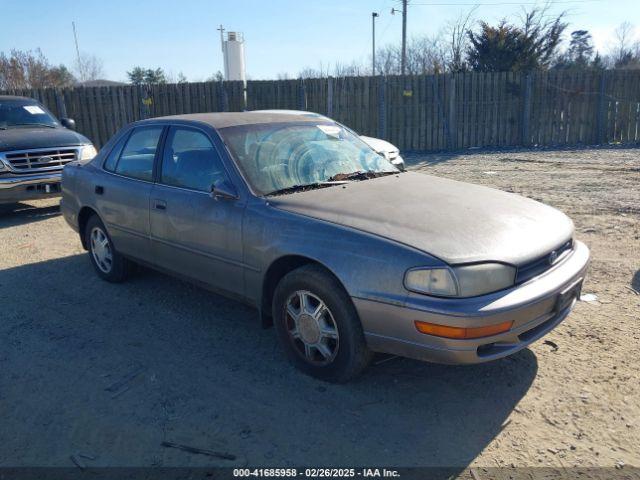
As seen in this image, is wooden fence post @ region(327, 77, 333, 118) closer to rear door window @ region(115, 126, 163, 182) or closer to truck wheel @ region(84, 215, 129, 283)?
truck wheel @ region(84, 215, 129, 283)

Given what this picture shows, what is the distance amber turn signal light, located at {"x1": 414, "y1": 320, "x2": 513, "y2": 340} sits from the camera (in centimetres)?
279

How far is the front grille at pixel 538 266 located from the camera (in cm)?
303

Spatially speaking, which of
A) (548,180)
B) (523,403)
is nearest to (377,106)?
(548,180)

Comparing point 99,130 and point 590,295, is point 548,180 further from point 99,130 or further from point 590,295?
point 99,130

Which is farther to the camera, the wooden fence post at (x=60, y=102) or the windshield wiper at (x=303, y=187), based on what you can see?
the wooden fence post at (x=60, y=102)

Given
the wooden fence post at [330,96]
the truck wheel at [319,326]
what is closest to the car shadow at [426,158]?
the wooden fence post at [330,96]

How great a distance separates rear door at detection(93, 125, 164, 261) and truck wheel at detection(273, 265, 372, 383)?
1.73 meters

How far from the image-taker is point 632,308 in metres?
4.36

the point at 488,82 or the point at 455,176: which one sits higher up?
the point at 488,82

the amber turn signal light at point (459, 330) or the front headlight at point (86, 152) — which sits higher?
the front headlight at point (86, 152)

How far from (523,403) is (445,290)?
938 mm

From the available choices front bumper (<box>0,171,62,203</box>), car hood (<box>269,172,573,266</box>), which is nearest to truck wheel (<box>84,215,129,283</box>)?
car hood (<box>269,172,573,266</box>)

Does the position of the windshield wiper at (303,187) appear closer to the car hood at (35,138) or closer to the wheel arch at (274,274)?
the wheel arch at (274,274)

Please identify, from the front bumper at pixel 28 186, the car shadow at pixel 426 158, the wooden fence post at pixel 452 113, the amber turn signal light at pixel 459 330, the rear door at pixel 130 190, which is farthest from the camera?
the wooden fence post at pixel 452 113
